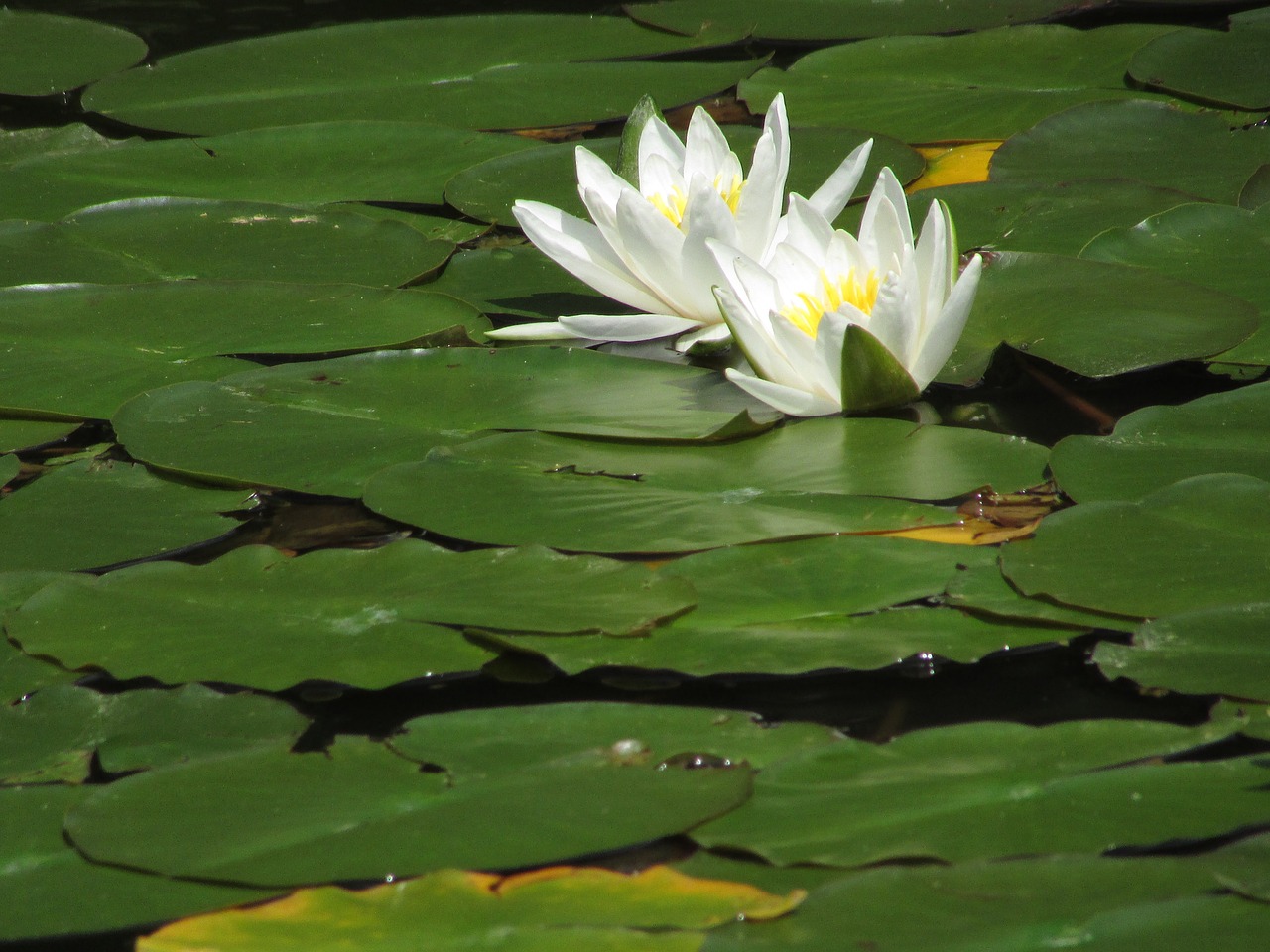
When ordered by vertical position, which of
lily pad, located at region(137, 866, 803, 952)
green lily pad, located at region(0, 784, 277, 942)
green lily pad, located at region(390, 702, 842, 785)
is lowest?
green lily pad, located at region(0, 784, 277, 942)

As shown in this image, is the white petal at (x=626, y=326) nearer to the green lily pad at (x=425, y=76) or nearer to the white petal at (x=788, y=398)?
the white petal at (x=788, y=398)

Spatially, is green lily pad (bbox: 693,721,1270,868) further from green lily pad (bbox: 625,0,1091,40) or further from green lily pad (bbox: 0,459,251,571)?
green lily pad (bbox: 625,0,1091,40)

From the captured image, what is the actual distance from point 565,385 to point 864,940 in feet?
4.37

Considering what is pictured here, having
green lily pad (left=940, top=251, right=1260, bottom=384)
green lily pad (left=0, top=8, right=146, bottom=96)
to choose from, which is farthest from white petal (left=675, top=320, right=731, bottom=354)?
green lily pad (left=0, top=8, right=146, bottom=96)

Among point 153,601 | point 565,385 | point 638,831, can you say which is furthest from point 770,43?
point 638,831

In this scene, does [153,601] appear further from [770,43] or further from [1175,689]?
[770,43]

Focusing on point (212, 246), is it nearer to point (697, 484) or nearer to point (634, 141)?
point (634, 141)

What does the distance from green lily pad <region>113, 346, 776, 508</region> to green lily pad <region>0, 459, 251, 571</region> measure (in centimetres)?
5

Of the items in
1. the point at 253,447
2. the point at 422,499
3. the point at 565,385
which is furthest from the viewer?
the point at 565,385

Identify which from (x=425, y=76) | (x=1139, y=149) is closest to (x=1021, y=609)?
(x=1139, y=149)

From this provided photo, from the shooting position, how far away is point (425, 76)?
153 inches

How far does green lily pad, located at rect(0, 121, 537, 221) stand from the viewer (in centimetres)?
319

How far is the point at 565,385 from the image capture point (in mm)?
2299

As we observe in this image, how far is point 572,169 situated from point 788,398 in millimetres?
1274
